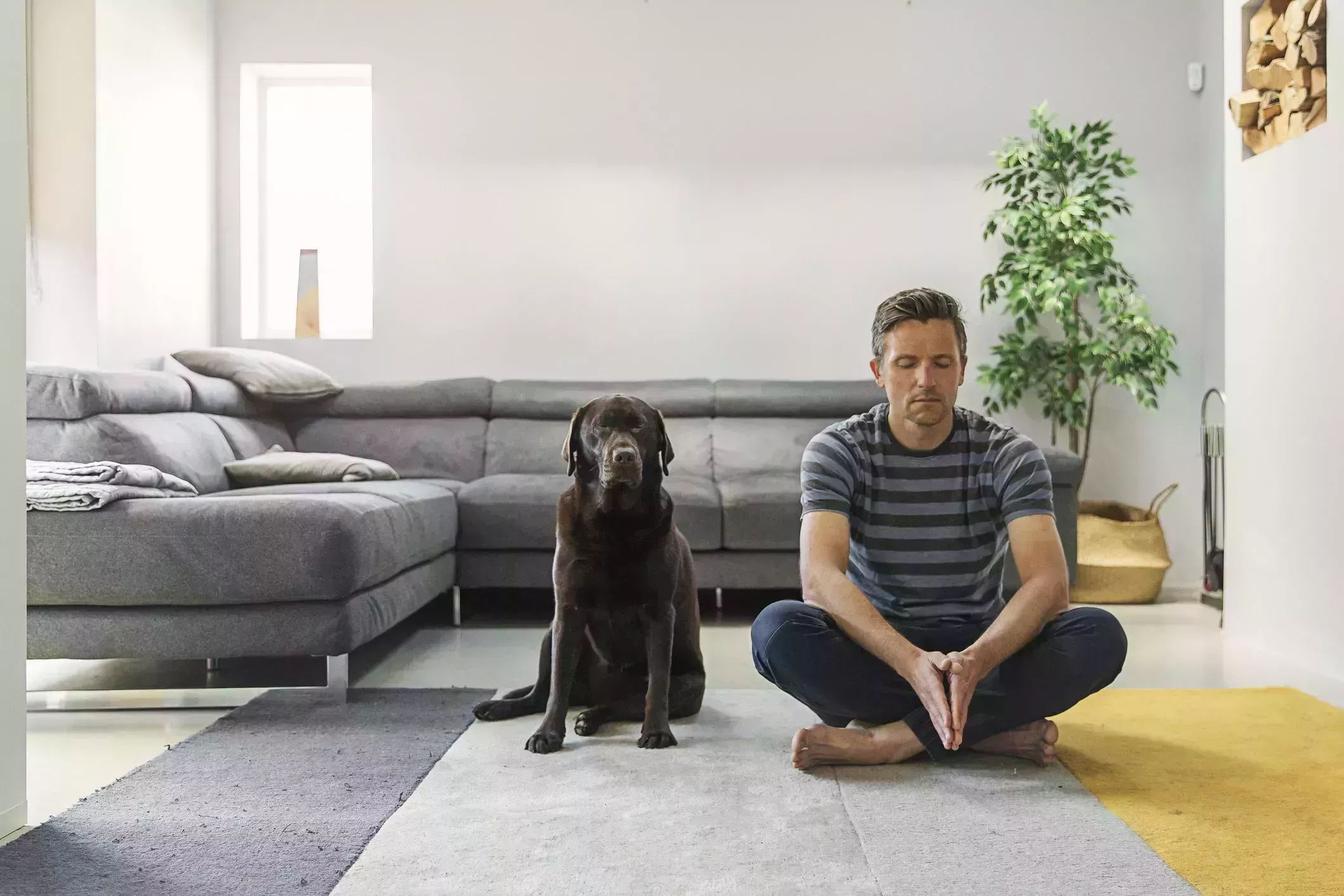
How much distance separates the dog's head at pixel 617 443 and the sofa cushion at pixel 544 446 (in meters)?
2.04

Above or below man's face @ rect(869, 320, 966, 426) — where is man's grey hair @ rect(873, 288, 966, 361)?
above

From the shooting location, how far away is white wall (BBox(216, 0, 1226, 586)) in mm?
4910

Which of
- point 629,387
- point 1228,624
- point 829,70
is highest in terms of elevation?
point 829,70

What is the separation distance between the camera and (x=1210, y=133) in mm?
4770

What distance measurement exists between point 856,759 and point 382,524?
142 centimetres

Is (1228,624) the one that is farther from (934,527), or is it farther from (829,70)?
(829,70)

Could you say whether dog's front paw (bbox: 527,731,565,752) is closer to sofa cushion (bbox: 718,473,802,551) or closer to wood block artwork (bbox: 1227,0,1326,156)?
sofa cushion (bbox: 718,473,802,551)

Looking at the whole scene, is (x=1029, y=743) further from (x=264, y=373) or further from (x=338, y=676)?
(x=264, y=373)

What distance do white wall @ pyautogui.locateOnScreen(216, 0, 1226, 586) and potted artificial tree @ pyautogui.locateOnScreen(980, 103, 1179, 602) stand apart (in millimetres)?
334

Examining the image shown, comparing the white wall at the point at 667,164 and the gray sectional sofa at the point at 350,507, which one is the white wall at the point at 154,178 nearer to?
the white wall at the point at 667,164

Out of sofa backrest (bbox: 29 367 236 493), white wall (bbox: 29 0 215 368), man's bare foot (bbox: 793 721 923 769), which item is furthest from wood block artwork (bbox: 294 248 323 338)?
man's bare foot (bbox: 793 721 923 769)

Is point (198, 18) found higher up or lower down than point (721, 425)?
higher up

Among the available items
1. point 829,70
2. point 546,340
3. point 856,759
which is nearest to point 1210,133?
point 829,70

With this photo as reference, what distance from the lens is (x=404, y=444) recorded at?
14.4 feet
